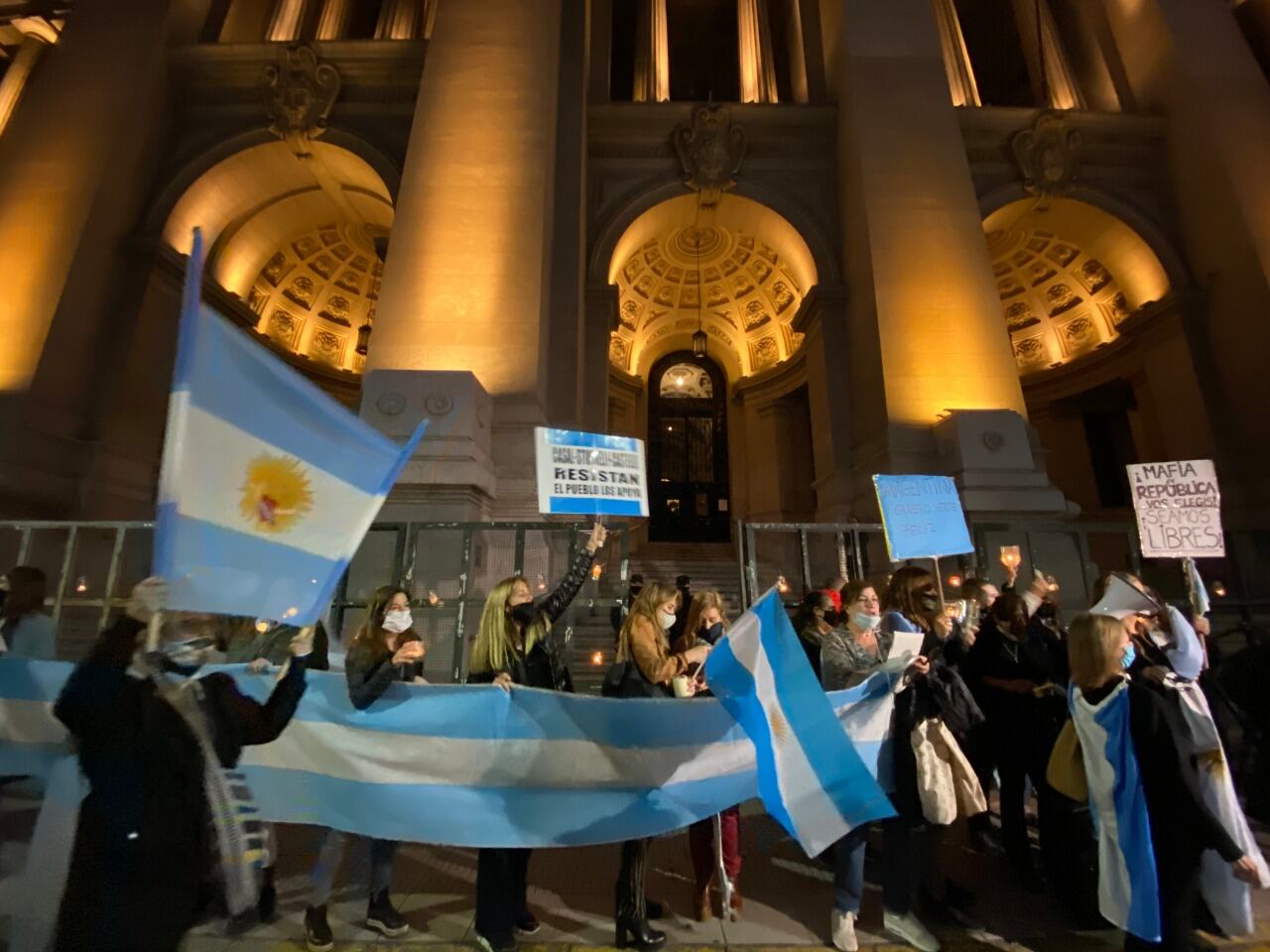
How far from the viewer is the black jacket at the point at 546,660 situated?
366 cm

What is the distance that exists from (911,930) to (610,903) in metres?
1.65

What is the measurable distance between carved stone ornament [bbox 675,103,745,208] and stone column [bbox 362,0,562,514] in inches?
154

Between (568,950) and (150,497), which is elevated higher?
(150,497)

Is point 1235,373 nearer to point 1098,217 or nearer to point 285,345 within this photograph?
point 1098,217

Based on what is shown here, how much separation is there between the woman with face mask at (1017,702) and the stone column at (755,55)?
16.8 meters

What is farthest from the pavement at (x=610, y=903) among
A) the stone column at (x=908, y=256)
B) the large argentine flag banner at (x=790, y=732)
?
the stone column at (x=908, y=256)

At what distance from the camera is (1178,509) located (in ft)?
17.4

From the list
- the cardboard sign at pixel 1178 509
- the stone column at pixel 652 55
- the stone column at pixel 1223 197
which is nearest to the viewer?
the cardboard sign at pixel 1178 509

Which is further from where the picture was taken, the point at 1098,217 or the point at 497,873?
the point at 1098,217

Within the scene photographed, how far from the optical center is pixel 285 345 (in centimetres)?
1941

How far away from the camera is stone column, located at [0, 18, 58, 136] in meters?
16.5

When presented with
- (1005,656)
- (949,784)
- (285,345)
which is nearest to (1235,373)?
(1005,656)

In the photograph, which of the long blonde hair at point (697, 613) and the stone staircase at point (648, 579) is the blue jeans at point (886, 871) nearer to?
the long blonde hair at point (697, 613)

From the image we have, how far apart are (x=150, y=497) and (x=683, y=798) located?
45.6ft
